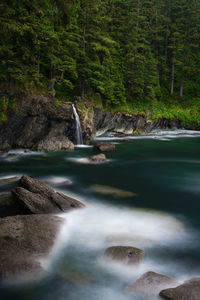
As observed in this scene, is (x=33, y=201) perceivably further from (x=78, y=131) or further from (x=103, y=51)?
(x=103, y=51)

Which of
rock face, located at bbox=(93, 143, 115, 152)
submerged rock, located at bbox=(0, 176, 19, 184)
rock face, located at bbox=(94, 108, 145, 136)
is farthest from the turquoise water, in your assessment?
rock face, located at bbox=(94, 108, 145, 136)

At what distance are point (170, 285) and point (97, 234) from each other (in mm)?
2243

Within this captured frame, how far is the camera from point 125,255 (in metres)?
4.55

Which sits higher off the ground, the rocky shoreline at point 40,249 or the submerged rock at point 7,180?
the rocky shoreline at point 40,249

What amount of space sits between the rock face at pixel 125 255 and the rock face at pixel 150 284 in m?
0.46

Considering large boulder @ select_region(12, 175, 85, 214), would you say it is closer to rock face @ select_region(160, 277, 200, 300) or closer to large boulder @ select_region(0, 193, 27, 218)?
large boulder @ select_region(0, 193, 27, 218)

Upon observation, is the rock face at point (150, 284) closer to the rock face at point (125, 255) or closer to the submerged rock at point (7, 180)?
the rock face at point (125, 255)

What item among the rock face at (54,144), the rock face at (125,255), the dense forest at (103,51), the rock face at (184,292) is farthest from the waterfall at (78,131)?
the rock face at (184,292)

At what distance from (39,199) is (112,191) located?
3342 mm

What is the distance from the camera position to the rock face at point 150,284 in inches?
148

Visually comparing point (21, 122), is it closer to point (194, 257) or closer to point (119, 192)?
point (119, 192)

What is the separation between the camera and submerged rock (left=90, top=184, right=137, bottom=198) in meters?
8.59

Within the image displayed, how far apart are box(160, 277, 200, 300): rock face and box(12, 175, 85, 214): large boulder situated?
371 cm

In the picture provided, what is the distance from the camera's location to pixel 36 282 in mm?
4027
